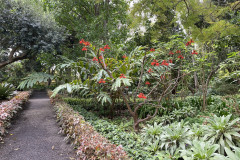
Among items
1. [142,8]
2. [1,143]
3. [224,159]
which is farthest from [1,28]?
[224,159]

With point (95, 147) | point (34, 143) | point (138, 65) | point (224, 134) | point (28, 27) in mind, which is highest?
point (28, 27)

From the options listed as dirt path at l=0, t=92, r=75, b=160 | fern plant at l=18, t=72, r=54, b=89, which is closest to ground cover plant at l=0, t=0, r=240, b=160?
fern plant at l=18, t=72, r=54, b=89

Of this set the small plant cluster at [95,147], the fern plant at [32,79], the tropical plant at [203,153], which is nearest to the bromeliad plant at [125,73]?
the small plant cluster at [95,147]

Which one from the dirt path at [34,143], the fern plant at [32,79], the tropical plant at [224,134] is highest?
the fern plant at [32,79]

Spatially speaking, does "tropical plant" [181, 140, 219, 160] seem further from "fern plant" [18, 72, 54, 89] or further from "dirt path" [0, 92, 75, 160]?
"fern plant" [18, 72, 54, 89]

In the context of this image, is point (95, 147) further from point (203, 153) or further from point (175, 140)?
point (203, 153)

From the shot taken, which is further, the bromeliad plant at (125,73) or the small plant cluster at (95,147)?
the bromeliad plant at (125,73)

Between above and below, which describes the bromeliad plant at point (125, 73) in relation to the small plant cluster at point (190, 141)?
above

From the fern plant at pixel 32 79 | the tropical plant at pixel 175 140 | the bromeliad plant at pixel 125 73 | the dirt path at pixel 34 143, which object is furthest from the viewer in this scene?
the fern plant at pixel 32 79

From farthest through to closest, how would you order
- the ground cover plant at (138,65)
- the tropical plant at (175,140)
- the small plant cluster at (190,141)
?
1. the ground cover plant at (138,65)
2. the tropical plant at (175,140)
3. the small plant cluster at (190,141)

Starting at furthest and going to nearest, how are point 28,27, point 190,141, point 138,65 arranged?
point 28,27, point 138,65, point 190,141

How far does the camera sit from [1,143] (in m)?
2.74

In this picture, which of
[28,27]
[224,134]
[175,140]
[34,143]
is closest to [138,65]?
[175,140]

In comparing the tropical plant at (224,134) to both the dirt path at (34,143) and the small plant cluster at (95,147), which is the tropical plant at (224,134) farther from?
the dirt path at (34,143)
